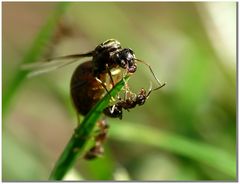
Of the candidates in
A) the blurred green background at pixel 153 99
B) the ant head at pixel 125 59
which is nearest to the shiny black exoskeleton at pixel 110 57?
the ant head at pixel 125 59

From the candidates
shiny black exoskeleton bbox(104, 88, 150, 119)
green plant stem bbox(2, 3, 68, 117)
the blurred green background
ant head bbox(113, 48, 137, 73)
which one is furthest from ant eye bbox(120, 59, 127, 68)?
green plant stem bbox(2, 3, 68, 117)

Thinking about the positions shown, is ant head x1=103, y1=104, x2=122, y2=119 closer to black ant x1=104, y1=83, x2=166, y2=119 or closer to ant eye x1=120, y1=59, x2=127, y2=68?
black ant x1=104, y1=83, x2=166, y2=119

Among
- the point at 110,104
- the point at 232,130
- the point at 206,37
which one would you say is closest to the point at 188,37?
the point at 206,37

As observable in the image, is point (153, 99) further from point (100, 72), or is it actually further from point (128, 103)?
point (128, 103)

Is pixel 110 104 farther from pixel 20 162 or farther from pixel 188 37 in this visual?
pixel 188 37

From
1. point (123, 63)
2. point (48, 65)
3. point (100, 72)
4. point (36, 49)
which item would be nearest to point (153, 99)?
point (36, 49)

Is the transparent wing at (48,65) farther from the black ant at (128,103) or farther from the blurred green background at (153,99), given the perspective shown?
the black ant at (128,103)
